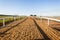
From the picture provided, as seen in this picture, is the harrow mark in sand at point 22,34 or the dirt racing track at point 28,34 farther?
the dirt racing track at point 28,34

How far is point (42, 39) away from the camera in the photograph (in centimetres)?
682

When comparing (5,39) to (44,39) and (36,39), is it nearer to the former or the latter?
(36,39)

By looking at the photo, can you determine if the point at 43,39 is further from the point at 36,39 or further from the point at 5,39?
the point at 5,39

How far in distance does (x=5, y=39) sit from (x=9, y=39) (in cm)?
23

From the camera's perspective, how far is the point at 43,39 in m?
6.79

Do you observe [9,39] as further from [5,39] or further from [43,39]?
[43,39]

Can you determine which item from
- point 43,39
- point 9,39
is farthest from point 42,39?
point 9,39

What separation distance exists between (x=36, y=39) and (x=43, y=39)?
0.40 metres

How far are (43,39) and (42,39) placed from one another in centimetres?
6

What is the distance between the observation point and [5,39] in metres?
6.91

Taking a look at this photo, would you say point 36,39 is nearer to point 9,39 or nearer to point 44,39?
point 44,39

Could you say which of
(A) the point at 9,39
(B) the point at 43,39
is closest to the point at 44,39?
(B) the point at 43,39

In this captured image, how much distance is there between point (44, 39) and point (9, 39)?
1981 mm

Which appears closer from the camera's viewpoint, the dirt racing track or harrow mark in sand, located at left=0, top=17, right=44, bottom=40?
harrow mark in sand, located at left=0, top=17, right=44, bottom=40
